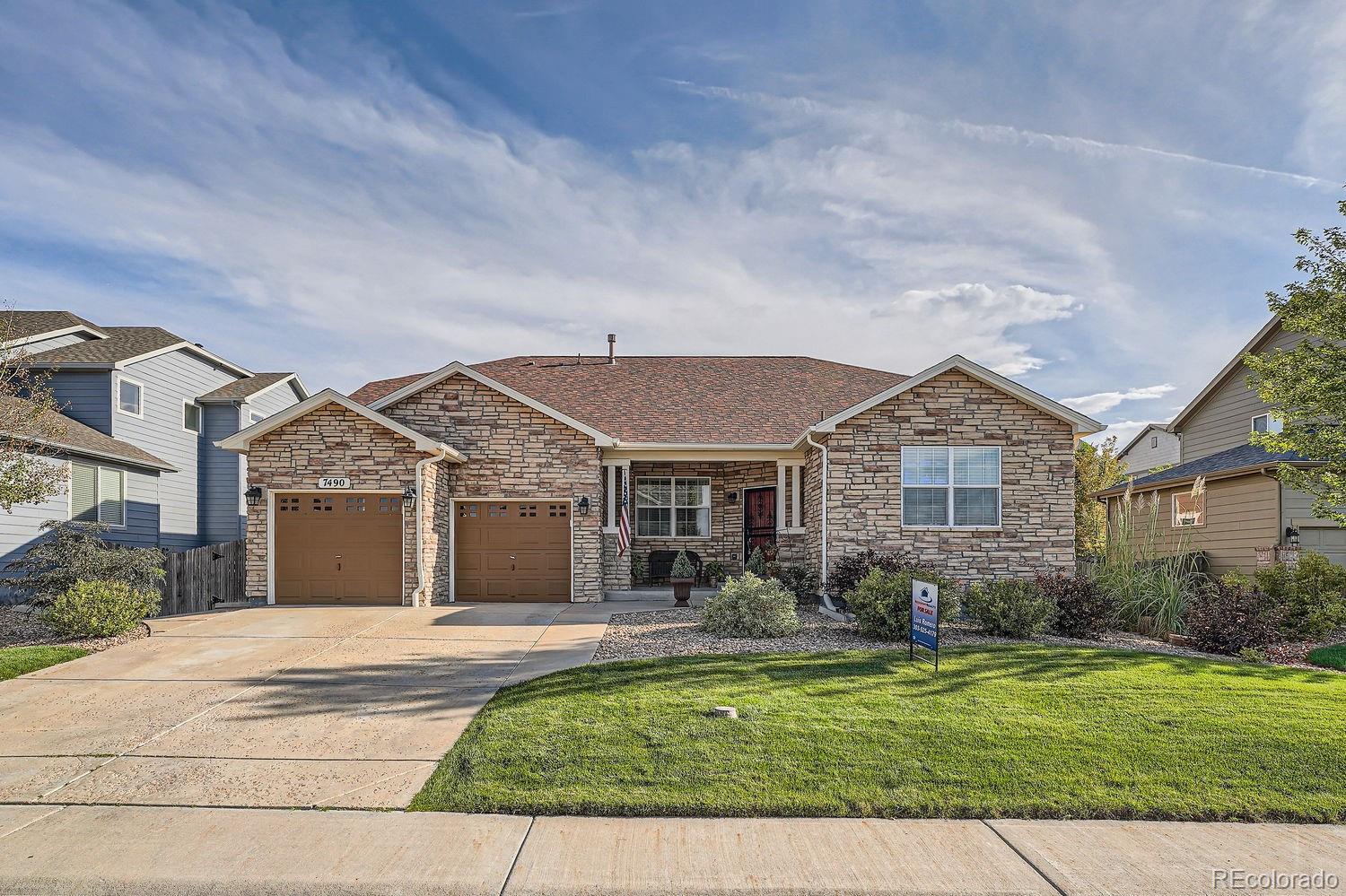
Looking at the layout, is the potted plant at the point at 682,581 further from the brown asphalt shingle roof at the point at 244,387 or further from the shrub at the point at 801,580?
the brown asphalt shingle roof at the point at 244,387

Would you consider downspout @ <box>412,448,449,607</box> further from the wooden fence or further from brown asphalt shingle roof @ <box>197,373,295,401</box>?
brown asphalt shingle roof @ <box>197,373,295,401</box>

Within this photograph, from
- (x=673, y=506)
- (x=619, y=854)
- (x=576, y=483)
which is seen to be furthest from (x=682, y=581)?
(x=619, y=854)

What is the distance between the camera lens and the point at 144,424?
18.7 m

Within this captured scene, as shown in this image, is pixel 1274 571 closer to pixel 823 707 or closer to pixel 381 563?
pixel 823 707

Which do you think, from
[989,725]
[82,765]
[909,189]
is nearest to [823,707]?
[989,725]

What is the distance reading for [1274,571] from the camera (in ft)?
43.9

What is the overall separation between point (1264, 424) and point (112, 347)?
92.9 feet

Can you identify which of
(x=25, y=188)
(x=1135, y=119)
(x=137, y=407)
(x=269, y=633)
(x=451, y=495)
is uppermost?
(x=1135, y=119)

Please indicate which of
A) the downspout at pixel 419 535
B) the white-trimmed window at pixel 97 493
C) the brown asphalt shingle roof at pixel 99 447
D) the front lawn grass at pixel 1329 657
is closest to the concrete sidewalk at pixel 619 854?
the front lawn grass at pixel 1329 657

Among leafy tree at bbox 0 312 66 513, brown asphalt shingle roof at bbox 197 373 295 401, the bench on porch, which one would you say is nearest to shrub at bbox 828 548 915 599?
the bench on porch

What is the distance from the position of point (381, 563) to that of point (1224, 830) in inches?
511

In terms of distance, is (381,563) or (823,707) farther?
(381,563)

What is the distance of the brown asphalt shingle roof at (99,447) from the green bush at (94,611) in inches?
190

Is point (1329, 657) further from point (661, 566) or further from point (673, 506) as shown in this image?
point (673, 506)
